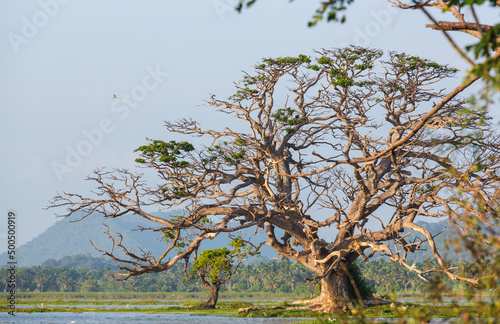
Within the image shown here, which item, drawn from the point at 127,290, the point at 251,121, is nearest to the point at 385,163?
the point at 251,121

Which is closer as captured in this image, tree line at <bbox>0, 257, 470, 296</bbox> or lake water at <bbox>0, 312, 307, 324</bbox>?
lake water at <bbox>0, 312, 307, 324</bbox>

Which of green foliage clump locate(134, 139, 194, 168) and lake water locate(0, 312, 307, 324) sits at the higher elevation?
green foliage clump locate(134, 139, 194, 168)

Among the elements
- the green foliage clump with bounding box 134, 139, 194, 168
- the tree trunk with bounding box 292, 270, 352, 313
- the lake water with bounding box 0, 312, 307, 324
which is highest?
the green foliage clump with bounding box 134, 139, 194, 168

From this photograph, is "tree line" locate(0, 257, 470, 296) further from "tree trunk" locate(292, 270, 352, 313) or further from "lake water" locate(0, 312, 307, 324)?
"lake water" locate(0, 312, 307, 324)

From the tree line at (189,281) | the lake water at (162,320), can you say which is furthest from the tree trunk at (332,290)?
the tree line at (189,281)

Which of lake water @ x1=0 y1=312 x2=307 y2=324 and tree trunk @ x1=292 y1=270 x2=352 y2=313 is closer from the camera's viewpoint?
lake water @ x1=0 y1=312 x2=307 y2=324

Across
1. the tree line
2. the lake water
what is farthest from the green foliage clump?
the tree line

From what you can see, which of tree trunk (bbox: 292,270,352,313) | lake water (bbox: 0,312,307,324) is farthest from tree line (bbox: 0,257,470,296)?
lake water (bbox: 0,312,307,324)

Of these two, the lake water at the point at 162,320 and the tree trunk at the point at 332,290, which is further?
the tree trunk at the point at 332,290

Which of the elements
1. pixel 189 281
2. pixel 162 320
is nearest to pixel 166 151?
pixel 162 320

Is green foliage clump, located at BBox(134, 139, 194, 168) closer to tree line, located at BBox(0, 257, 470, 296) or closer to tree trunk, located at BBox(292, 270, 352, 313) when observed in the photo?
tree trunk, located at BBox(292, 270, 352, 313)

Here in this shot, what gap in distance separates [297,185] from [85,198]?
9119 millimetres

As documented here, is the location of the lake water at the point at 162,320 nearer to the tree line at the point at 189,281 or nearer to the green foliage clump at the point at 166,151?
the green foliage clump at the point at 166,151

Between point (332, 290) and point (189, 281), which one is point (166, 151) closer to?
point (332, 290)
